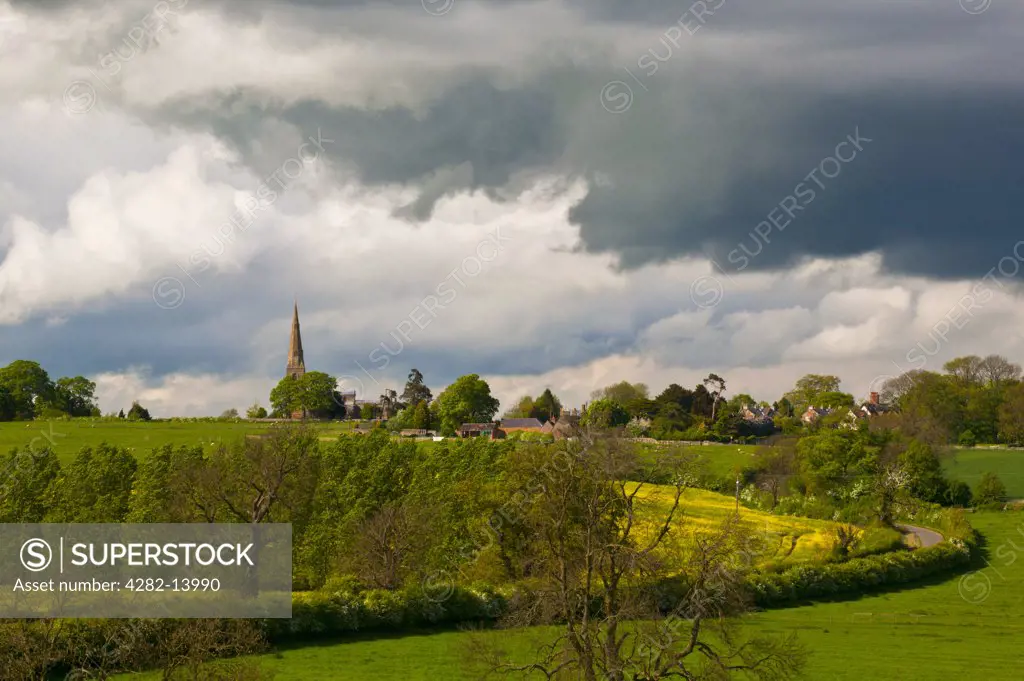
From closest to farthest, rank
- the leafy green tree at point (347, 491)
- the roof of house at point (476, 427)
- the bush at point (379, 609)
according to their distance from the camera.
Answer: the bush at point (379, 609)
the leafy green tree at point (347, 491)
the roof of house at point (476, 427)

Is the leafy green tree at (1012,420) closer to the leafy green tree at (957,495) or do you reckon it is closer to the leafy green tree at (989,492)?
the leafy green tree at (989,492)

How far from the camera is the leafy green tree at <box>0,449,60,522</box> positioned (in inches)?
2311

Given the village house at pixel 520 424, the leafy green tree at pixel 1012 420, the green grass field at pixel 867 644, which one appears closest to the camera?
the green grass field at pixel 867 644

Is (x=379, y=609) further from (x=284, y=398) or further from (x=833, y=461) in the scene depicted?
(x=284, y=398)

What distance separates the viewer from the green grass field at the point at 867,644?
145ft

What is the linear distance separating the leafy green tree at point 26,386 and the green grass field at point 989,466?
417 feet

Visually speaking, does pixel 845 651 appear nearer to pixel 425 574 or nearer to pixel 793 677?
pixel 793 677

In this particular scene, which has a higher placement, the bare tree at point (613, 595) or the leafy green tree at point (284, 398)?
the leafy green tree at point (284, 398)

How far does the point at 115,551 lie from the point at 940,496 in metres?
95.7

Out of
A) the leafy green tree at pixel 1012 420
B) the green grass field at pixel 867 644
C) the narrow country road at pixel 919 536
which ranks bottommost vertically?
the green grass field at pixel 867 644

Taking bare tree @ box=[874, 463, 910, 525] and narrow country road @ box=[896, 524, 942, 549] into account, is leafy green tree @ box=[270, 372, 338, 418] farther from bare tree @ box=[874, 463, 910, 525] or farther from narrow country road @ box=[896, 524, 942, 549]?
narrow country road @ box=[896, 524, 942, 549]

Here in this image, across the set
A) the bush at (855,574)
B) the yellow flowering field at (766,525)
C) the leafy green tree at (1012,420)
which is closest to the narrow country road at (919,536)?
the bush at (855,574)

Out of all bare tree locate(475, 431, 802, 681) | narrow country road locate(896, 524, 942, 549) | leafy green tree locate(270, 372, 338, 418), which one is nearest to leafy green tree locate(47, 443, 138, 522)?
bare tree locate(475, 431, 802, 681)

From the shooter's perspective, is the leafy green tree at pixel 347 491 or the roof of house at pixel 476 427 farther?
the roof of house at pixel 476 427
